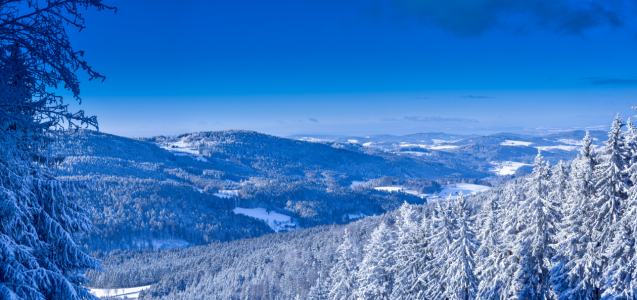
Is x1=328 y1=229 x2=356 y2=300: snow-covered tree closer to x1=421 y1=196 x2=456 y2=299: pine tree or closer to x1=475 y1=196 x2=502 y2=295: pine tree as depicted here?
x1=421 y1=196 x2=456 y2=299: pine tree

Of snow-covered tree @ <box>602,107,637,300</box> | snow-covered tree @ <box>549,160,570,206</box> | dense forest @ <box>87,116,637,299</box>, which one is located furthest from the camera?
snow-covered tree @ <box>549,160,570,206</box>

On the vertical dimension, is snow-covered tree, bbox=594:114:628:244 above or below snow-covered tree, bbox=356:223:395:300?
above

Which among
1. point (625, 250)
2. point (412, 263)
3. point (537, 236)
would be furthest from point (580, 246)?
point (412, 263)

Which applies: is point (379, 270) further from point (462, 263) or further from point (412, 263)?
point (462, 263)

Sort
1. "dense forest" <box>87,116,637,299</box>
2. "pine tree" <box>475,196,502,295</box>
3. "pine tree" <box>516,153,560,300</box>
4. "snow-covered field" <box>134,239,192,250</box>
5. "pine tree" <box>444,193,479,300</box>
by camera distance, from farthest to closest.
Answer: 1. "snow-covered field" <box>134,239,192,250</box>
2. "pine tree" <box>444,193,479,300</box>
3. "pine tree" <box>475,196,502,295</box>
4. "pine tree" <box>516,153,560,300</box>
5. "dense forest" <box>87,116,637,299</box>

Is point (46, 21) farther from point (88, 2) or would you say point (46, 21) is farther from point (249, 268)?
point (249, 268)

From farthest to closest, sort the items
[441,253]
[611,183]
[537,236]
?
[441,253] < [537,236] < [611,183]

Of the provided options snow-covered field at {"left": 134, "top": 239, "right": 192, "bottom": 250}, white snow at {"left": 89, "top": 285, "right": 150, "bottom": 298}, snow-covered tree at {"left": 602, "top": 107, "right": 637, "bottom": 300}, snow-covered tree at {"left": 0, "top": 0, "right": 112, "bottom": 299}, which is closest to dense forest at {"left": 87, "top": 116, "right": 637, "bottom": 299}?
snow-covered tree at {"left": 602, "top": 107, "right": 637, "bottom": 300}
